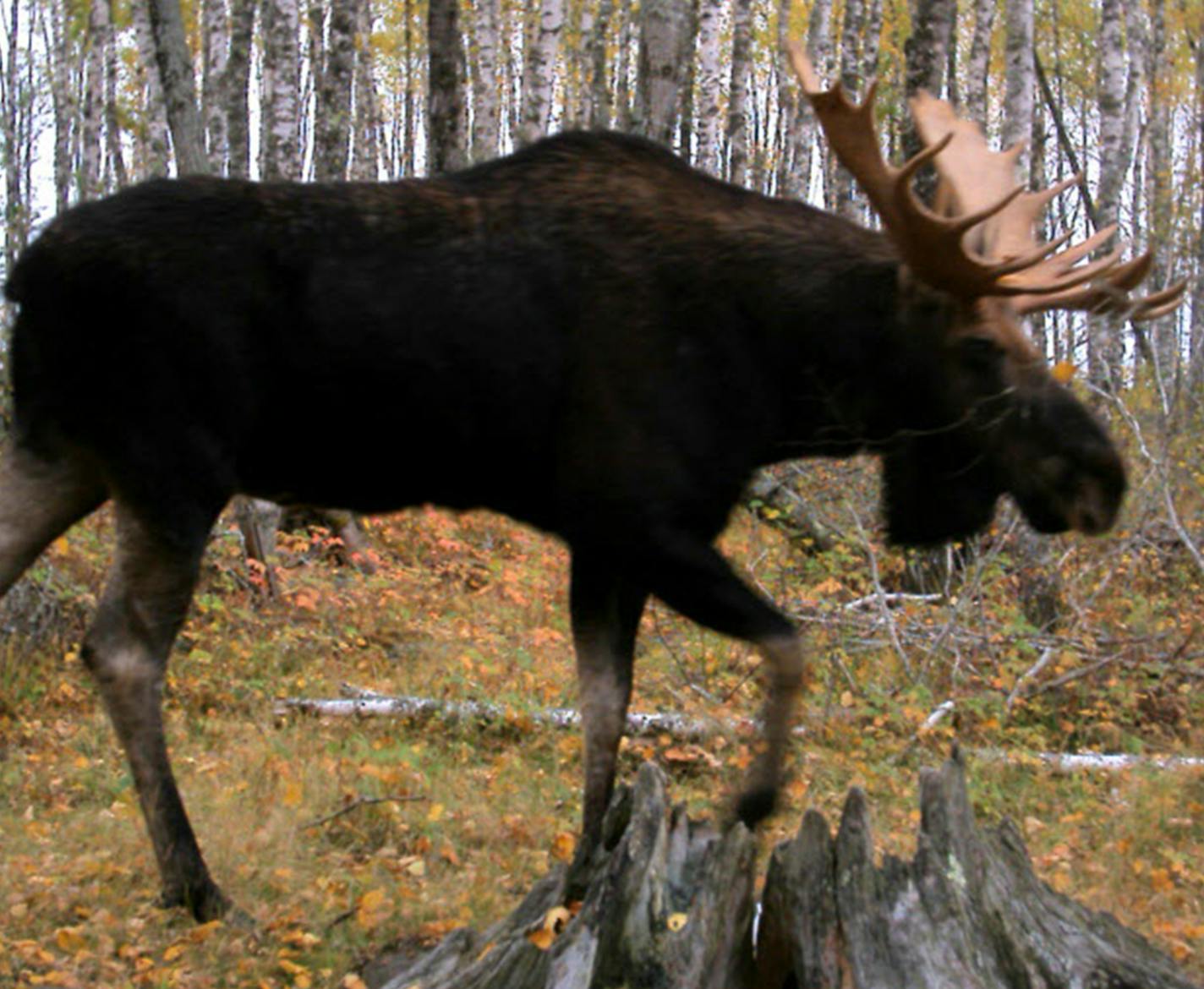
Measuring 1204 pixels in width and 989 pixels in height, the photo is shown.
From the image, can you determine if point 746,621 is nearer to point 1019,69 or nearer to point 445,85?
point 445,85

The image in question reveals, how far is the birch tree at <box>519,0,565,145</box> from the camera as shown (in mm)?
13695

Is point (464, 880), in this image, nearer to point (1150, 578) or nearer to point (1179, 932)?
point (1179, 932)

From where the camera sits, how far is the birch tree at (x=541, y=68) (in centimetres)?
1370

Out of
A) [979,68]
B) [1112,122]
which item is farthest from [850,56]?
[1112,122]

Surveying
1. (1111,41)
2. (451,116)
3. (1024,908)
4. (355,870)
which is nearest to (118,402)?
(355,870)

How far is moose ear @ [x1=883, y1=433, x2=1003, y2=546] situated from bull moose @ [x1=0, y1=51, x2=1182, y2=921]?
6cm

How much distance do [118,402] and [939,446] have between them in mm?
2413

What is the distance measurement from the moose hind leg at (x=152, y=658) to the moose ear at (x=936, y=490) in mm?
2090

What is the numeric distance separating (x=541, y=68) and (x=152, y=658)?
10.5 metres

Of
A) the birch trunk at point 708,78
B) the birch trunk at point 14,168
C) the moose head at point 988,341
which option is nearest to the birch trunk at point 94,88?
the birch trunk at point 14,168

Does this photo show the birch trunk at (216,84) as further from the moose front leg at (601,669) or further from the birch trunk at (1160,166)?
the moose front leg at (601,669)

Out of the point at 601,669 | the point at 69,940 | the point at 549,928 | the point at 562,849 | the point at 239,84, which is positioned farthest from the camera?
the point at 239,84

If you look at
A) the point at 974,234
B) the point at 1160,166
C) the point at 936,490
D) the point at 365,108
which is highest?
the point at 365,108

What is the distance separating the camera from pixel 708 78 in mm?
16328
